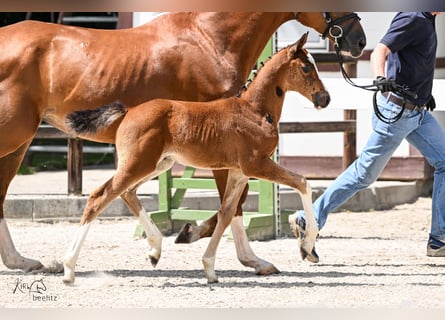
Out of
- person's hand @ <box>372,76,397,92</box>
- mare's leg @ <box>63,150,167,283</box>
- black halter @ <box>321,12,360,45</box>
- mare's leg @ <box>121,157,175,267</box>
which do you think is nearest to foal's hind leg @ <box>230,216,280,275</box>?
mare's leg @ <box>121,157,175,267</box>

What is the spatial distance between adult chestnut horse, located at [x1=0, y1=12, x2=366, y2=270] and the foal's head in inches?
17.4

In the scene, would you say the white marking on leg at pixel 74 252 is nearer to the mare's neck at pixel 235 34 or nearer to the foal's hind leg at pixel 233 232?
the foal's hind leg at pixel 233 232

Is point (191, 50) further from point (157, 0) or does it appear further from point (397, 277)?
point (157, 0)

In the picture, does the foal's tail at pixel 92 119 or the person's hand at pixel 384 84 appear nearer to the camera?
the foal's tail at pixel 92 119

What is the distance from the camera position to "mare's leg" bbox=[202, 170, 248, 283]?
5859mm

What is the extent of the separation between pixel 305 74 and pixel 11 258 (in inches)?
92.7

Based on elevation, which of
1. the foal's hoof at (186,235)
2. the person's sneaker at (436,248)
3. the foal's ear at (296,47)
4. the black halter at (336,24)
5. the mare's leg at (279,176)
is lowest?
the person's sneaker at (436,248)

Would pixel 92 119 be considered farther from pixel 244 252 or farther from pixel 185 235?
pixel 244 252

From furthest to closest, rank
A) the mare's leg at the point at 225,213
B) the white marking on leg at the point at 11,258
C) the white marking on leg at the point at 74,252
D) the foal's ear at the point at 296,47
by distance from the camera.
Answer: the white marking on leg at the point at 11,258
the foal's ear at the point at 296,47
the mare's leg at the point at 225,213
the white marking on leg at the point at 74,252

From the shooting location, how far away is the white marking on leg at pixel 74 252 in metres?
5.57

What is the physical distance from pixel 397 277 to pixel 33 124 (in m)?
2.57

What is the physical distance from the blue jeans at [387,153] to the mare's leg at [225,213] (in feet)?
2.19

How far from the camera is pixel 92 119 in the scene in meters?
5.68

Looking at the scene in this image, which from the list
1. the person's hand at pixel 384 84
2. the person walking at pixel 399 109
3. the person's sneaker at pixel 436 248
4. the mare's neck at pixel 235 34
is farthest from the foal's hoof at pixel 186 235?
the person's sneaker at pixel 436 248
